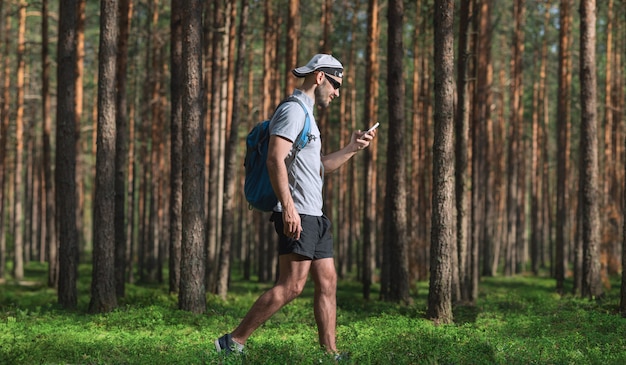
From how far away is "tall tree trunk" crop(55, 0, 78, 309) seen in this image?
563 inches

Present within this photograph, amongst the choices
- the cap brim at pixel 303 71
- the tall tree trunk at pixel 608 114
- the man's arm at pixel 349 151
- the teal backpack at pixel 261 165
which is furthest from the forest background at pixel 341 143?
the teal backpack at pixel 261 165

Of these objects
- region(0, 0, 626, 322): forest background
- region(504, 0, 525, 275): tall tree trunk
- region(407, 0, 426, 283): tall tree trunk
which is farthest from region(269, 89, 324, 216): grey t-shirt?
region(504, 0, 525, 275): tall tree trunk

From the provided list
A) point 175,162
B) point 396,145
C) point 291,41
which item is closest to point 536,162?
point 291,41

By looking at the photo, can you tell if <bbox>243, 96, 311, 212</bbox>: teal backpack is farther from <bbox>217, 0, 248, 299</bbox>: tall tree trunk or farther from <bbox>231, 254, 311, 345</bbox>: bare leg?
<bbox>217, 0, 248, 299</bbox>: tall tree trunk

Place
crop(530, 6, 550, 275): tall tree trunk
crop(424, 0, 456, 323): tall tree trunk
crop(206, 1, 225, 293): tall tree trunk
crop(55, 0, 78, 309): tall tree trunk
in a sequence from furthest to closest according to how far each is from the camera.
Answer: crop(530, 6, 550, 275): tall tree trunk < crop(206, 1, 225, 293): tall tree trunk < crop(55, 0, 78, 309): tall tree trunk < crop(424, 0, 456, 323): tall tree trunk

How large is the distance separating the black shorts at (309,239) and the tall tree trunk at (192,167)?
629cm

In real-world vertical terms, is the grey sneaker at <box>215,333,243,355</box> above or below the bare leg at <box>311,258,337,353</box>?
below

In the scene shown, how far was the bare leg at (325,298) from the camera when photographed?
232 inches

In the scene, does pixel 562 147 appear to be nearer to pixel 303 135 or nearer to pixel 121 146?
pixel 121 146

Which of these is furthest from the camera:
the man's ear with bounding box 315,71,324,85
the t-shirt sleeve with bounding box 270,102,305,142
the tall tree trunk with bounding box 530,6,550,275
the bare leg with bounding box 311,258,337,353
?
the tall tree trunk with bounding box 530,6,550,275

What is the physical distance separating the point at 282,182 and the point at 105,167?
784 cm

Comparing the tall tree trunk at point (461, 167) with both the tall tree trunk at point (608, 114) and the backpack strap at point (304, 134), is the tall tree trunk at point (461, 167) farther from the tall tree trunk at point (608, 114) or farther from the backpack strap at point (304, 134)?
the tall tree trunk at point (608, 114)

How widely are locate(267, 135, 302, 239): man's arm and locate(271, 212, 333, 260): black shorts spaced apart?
0.12 metres

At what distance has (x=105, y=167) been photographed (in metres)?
12.6
